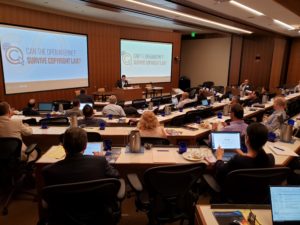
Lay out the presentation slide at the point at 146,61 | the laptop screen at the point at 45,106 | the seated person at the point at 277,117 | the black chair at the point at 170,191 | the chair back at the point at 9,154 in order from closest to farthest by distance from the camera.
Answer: the black chair at the point at 170,191 → the chair back at the point at 9,154 → the seated person at the point at 277,117 → the laptop screen at the point at 45,106 → the presentation slide at the point at 146,61

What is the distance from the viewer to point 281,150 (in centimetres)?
317

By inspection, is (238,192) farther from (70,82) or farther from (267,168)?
(70,82)

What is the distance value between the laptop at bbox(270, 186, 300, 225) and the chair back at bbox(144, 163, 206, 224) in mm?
671

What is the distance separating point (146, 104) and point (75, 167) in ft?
16.2

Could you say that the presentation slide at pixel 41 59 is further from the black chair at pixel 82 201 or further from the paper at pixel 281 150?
the paper at pixel 281 150

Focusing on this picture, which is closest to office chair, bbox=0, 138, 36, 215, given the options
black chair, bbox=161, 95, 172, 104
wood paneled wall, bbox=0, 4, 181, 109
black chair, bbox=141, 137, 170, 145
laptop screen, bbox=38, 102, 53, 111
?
black chair, bbox=141, 137, 170, 145

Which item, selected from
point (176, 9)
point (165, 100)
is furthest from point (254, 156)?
point (176, 9)

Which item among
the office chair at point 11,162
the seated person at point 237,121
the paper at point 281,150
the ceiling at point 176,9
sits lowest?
the office chair at point 11,162

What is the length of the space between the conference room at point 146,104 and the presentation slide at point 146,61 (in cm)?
7

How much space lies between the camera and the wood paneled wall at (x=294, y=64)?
15.3 metres

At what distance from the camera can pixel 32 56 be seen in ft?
26.4

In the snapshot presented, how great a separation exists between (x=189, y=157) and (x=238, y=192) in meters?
0.70

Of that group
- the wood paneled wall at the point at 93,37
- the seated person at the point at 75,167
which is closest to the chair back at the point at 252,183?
the seated person at the point at 75,167

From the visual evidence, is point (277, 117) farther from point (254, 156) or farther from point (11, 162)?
point (11, 162)
